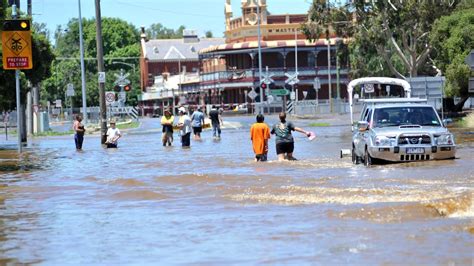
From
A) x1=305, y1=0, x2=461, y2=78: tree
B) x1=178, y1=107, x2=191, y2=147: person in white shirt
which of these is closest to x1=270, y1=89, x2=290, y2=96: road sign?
x1=305, y1=0, x2=461, y2=78: tree

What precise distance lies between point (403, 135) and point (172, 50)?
419 feet

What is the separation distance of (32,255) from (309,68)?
10049 cm

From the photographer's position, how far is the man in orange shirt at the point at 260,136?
82.8 feet

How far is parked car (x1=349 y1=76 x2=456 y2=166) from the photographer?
74.8 ft

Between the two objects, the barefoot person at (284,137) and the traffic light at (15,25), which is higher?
the traffic light at (15,25)

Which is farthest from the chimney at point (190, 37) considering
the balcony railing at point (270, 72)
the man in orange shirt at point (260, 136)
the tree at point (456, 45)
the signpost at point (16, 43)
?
the man in orange shirt at point (260, 136)

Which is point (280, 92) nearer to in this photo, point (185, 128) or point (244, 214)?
point (185, 128)

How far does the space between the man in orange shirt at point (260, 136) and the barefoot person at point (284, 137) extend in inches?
9.4

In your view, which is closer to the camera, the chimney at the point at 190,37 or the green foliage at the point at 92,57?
the green foliage at the point at 92,57

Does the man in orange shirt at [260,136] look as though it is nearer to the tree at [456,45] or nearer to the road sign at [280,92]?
the tree at [456,45]

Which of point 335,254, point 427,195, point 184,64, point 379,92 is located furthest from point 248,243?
point 184,64

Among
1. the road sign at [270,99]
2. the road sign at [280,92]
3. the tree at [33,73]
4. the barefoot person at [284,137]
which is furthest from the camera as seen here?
the road sign at [270,99]

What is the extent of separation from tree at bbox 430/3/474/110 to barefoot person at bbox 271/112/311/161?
26315 millimetres

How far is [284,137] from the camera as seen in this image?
25391 mm
